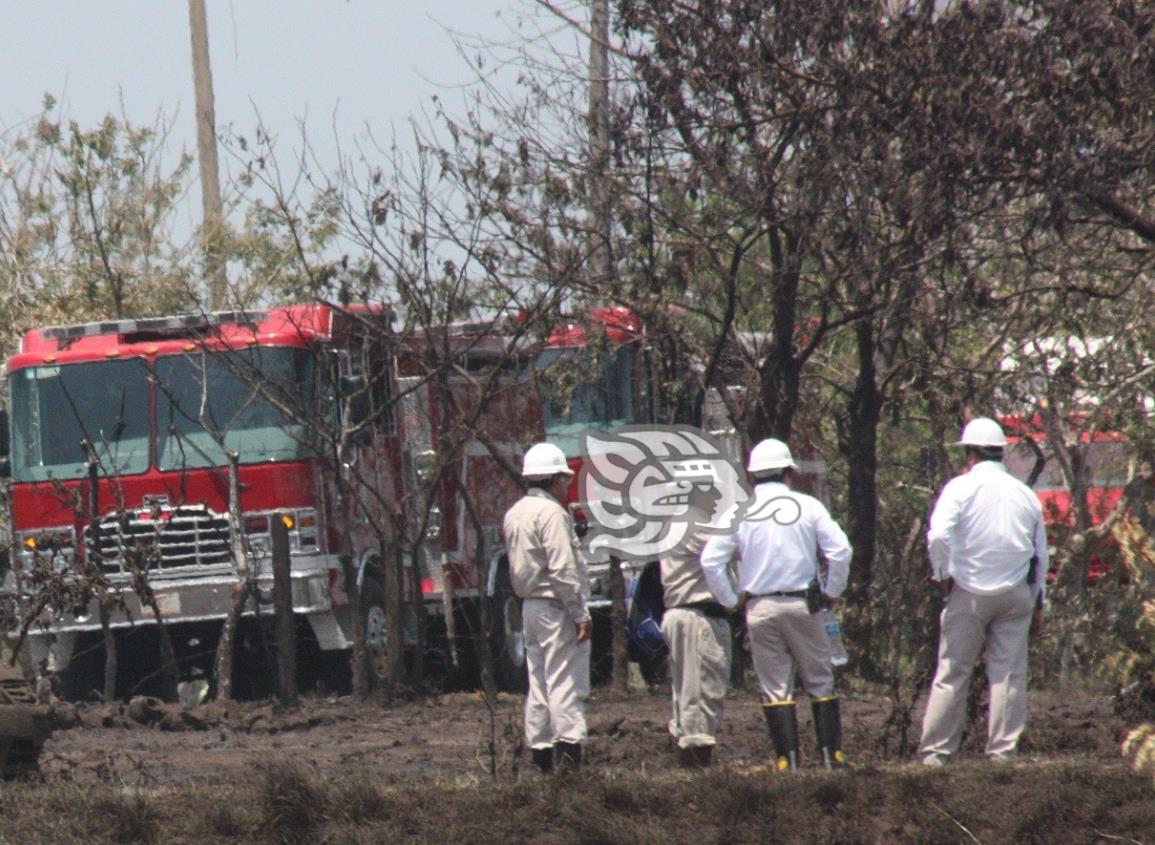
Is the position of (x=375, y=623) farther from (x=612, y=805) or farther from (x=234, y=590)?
(x=612, y=805)

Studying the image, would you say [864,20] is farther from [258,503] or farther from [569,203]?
[258,503]

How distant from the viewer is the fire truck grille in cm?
1625

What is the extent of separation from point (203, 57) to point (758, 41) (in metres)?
13.9

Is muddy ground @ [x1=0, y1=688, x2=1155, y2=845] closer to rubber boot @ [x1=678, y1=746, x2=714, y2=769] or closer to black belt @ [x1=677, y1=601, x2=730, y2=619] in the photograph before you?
rubber boot @ [x1=678, y1=746, x2=714, y2=769]

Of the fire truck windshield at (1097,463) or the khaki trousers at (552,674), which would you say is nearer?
the khaki trousers at (552,674)

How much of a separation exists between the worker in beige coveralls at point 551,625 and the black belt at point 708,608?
599mm

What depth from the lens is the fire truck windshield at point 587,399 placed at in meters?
16.8

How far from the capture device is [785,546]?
1018 centimetres

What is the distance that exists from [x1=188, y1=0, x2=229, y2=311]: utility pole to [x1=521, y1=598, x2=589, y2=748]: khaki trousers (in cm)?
1525

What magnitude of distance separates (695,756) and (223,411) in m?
7.13

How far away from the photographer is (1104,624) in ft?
53.1

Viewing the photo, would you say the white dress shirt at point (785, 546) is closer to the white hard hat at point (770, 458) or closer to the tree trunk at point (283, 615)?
the white hard hat at point (770, 458)

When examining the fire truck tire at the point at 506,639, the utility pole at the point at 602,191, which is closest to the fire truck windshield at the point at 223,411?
the fire truck tire at the point at 506,639

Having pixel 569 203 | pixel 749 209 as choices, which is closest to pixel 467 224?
pixel 569 203
